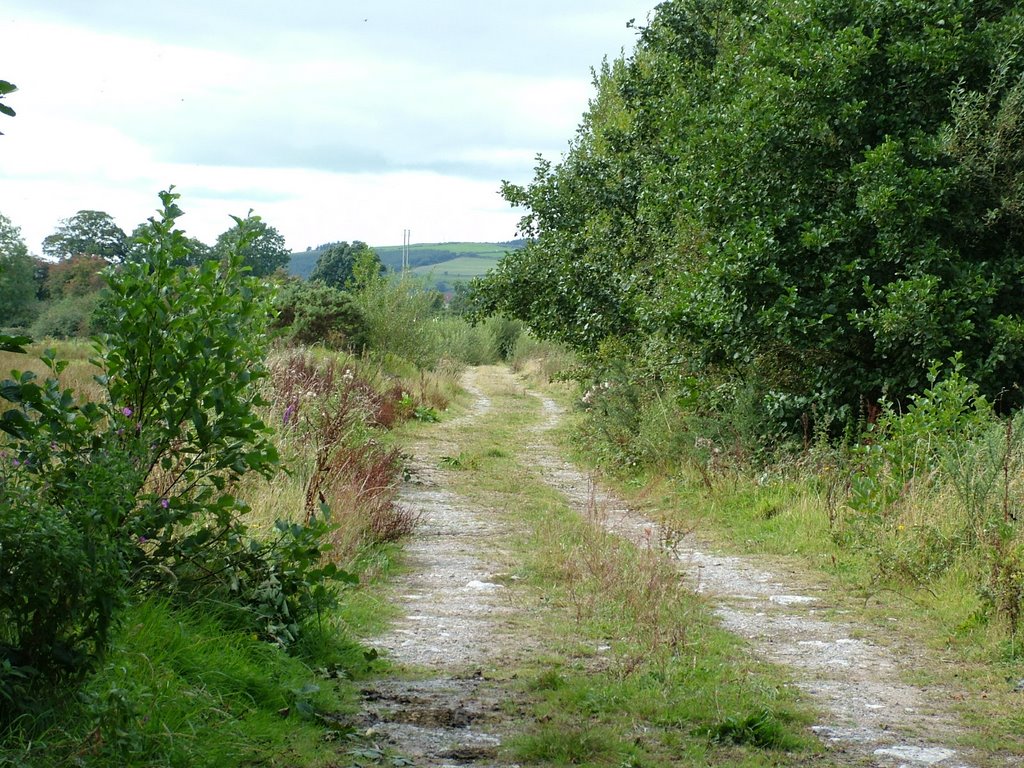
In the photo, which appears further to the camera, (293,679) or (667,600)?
(667,600)

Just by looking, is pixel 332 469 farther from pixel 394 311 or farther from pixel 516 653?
pixel 394 311

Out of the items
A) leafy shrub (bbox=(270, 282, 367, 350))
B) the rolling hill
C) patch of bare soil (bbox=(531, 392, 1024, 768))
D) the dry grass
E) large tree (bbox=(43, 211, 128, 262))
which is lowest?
patch of bare soil (bbox=(531, 392, 1024, 768))

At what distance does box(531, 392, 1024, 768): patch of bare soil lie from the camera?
441 centimetres

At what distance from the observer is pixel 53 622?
3500mm

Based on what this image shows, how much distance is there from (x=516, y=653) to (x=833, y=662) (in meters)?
1.84

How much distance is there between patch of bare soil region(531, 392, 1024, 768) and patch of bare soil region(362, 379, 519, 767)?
1446mm

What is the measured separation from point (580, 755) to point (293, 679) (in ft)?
4.88

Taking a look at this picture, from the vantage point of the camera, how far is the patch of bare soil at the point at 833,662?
4410 millimetres

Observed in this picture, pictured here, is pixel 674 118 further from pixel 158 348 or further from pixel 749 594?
pixel 158 348

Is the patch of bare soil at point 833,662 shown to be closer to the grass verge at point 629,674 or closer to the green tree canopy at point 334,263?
the grass verge at point 629,674

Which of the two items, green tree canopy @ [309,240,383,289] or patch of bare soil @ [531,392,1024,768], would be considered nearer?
patch of bare soil @ [531,392,1024,768]

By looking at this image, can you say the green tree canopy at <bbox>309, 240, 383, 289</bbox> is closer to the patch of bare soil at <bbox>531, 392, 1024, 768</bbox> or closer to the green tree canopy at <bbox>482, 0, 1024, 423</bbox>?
the green tree canopy at <bbox>482, 0, 1024, 423</bbox>

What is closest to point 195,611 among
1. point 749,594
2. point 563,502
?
point 749,594

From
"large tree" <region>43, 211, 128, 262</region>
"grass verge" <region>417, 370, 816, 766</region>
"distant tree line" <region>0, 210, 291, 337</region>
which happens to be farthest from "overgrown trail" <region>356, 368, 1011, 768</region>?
"large tree" <region>43, 211, 128, 262</region>
